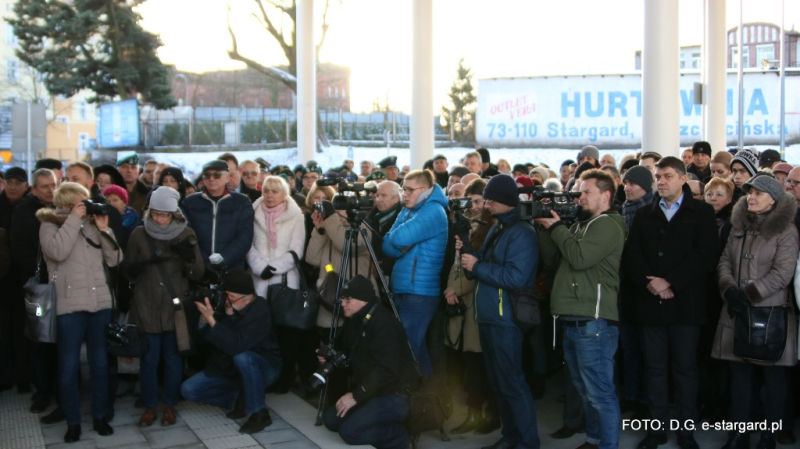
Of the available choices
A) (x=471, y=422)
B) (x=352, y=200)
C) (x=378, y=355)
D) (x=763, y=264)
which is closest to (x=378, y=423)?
(x=378, y=355)

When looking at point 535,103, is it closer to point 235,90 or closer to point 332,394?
point 235,90

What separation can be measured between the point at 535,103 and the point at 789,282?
1102 inches

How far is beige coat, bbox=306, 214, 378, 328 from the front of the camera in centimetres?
679

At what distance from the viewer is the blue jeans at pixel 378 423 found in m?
5.73

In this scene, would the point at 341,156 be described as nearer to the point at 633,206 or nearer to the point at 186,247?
the point at 186,247

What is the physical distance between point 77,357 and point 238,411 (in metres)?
1.37

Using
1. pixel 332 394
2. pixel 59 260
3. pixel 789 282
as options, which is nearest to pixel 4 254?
pixel 59 260

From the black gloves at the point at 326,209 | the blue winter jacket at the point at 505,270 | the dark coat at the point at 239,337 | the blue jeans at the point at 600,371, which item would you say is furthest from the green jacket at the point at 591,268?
the dark coat at the point at 239,337

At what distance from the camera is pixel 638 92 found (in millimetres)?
31359

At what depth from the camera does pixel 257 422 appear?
612 centimetres

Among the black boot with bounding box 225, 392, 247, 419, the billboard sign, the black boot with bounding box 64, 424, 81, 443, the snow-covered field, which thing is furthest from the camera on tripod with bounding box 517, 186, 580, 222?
the billboard sign

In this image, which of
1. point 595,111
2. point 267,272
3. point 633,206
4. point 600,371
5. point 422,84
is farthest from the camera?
point 595,111

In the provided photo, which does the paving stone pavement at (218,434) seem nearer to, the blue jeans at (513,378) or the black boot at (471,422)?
the black boot at (471,422)

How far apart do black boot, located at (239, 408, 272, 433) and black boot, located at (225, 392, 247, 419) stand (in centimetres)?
30
